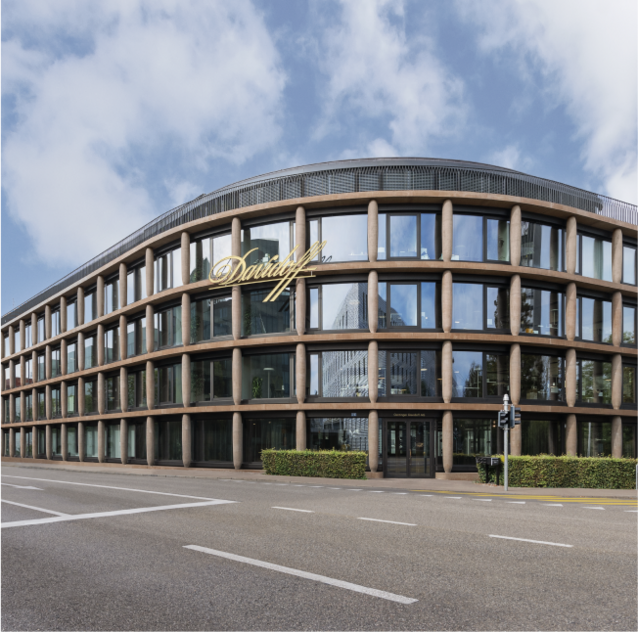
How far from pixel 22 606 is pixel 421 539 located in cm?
531

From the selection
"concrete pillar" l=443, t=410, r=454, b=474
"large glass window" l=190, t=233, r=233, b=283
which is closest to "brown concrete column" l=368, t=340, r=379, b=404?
"concrete pillar" l=443, t=410, r=454, b=474

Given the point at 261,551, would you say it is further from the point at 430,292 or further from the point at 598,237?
the point at 598,237

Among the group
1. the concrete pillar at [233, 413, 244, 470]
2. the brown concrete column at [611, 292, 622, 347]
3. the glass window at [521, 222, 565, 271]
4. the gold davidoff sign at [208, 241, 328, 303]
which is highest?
the glass window at [521, 222, 565, 271]

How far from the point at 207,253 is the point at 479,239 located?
45.4ft

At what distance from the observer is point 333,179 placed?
28812 mm

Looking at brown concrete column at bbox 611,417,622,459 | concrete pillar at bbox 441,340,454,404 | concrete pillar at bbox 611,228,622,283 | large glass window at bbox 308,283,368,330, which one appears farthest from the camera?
concrete pillar at bbox 611,228,622,283

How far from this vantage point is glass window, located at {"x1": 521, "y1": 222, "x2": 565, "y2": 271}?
29062 mm

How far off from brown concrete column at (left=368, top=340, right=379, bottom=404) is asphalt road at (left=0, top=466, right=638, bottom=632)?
47.3ft

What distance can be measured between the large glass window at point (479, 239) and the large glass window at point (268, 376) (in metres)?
9.40

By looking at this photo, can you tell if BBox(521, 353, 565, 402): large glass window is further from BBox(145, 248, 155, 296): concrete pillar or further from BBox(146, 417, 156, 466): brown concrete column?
BBox(145, 248, 155, 296): concrete pillar

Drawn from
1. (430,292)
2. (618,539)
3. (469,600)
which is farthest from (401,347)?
(469,600)

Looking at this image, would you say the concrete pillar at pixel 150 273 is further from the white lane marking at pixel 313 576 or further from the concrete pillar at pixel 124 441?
the white lane marking at pixel 313 576

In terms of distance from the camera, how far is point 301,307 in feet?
92.4

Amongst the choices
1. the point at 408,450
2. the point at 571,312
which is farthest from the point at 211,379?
the point at 571,312
